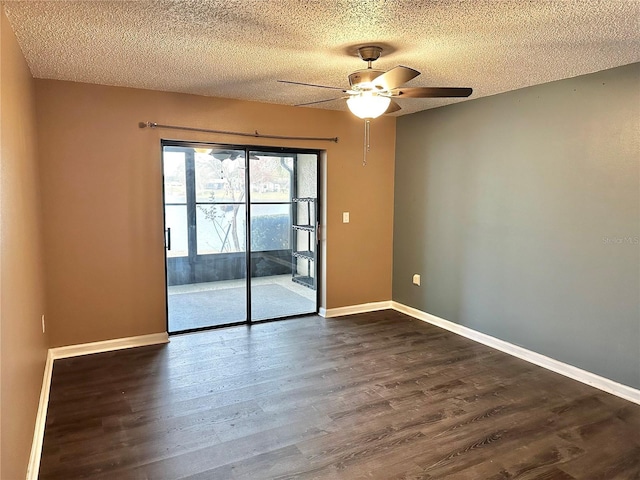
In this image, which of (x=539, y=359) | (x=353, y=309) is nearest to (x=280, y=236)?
(x=353, y=309)

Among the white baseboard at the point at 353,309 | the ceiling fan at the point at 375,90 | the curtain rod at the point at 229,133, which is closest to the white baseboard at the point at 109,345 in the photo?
the white baseboard at the point at 353,309

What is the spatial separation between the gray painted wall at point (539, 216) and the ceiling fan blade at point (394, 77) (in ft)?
5.45

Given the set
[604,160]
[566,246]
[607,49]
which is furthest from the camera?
[566,246]

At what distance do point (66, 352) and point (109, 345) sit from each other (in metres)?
0.35

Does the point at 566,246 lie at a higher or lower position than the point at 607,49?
lower

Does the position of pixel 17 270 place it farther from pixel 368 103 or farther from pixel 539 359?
pixel 539 359

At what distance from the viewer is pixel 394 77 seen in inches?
102

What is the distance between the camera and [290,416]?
9.52 feet

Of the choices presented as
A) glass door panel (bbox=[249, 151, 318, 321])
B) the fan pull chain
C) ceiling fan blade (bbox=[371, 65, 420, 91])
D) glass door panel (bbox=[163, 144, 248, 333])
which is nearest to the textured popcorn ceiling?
ceiling fan blade (bbox=[371, 65, 420, 91])

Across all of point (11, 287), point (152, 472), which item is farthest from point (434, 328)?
point (11, 287)

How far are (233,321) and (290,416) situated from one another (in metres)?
2.05

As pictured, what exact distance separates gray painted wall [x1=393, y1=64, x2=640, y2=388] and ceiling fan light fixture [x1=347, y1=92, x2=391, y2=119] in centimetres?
162

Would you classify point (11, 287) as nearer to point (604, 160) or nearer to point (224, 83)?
point (224, 83)

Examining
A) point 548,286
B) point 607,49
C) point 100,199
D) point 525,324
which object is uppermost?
point 607,49
